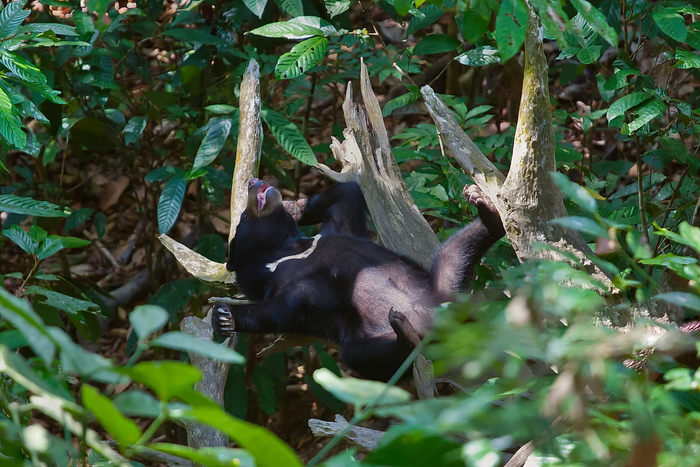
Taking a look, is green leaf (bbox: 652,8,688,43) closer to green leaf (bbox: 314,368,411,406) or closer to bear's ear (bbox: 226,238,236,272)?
bear's ear (bbox: 226,238,236,272)

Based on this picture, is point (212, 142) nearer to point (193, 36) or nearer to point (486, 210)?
point (193, 36)

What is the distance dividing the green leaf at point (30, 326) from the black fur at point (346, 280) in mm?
1865

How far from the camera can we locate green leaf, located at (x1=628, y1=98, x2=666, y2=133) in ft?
8.32

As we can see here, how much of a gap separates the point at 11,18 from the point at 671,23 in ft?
8.26

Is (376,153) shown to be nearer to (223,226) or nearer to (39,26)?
(39,26)

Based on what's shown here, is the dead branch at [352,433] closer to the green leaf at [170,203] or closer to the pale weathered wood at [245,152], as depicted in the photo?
the pale weathered wood at [245,152]

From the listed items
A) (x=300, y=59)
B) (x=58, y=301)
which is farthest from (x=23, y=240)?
(x=300, y=59)

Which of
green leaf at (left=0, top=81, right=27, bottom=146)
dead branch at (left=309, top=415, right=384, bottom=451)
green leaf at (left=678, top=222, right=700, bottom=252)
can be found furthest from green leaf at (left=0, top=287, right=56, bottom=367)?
green leaf at (left=0, top=81, right=27, bottom=146)

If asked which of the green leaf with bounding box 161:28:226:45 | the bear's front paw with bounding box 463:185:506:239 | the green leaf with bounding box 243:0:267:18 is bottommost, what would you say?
the bear's front paw with bounding box 463:185:506:239

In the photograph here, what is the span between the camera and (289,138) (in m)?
3.53

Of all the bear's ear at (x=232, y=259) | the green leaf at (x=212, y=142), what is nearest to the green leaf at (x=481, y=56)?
the green leaf at (x=212, y=142)

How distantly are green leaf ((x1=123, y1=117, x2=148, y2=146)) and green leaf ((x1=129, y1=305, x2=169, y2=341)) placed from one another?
3497 mm

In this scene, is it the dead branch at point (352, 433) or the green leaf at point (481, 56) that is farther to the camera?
the green leaf at point (481, 56)

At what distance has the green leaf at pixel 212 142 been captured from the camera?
3.35 metres
